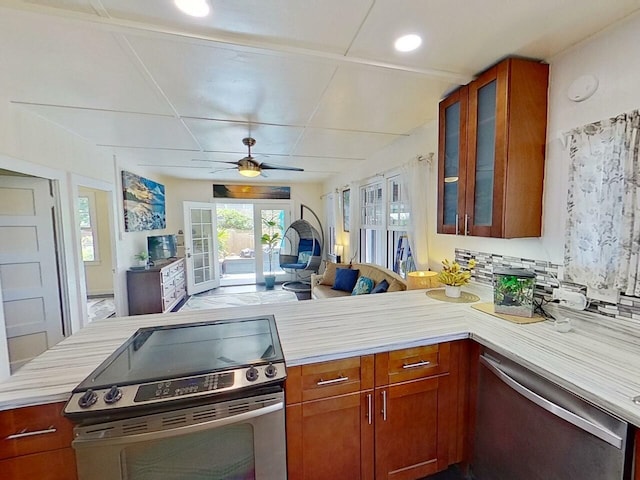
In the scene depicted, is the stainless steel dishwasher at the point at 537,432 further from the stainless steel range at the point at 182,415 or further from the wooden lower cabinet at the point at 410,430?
the stainless steel range at the point at 182,415

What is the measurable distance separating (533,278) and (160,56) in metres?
2.47

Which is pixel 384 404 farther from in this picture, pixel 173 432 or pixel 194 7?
pixel 194 7

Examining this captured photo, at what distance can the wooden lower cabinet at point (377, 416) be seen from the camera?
1.24 m

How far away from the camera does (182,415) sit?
3.27 feet

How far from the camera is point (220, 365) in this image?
3.71ft

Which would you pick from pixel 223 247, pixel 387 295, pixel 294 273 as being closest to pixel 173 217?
pixel 223 247

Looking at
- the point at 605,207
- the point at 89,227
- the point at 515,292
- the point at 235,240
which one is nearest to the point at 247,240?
the point at 235,240

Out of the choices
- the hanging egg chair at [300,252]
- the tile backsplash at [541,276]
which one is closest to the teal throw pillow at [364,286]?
the tile backsplash at [541,276]

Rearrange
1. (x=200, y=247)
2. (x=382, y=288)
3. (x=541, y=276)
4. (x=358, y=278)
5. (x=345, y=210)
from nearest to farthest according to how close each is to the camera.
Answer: (x=541, y=276) → (x=382, y=288) → (x=358, y=278) → (x=345, y=210) → (x=200, y=247)

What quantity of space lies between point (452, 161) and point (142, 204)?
15.6 feet

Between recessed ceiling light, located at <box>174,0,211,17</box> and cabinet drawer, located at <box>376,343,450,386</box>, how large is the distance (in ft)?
5.72

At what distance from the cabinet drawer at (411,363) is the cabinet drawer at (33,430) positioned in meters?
1.24

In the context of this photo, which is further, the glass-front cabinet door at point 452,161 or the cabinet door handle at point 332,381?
the glass-front cabinet door at point 452,161

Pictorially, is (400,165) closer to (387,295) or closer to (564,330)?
(387,295)
